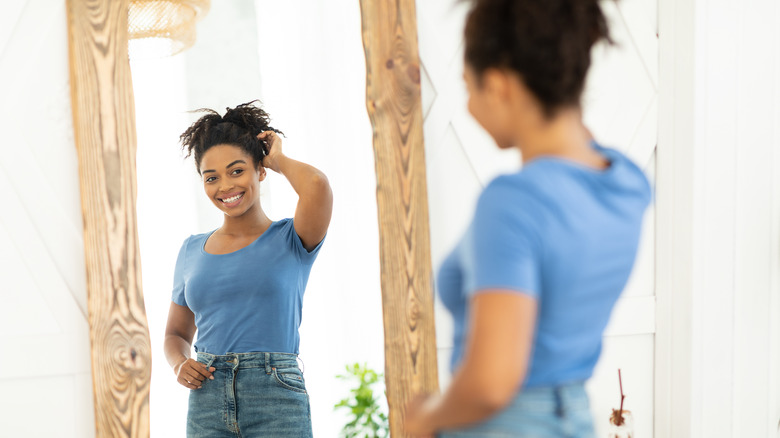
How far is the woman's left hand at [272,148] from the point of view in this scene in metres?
1.50

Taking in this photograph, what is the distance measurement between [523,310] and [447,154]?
3.63ft

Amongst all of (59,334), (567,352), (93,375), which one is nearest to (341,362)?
(93,375)

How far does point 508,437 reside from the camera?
747 mm

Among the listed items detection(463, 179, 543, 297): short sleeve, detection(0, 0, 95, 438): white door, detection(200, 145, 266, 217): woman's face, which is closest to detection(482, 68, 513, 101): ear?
detection(463, 179, 543, 297): short sleeve

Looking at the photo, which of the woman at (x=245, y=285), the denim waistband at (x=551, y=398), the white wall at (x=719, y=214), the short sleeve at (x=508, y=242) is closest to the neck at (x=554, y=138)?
the short sleeve at (x=508, y=242)

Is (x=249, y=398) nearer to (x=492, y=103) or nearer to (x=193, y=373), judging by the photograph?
(x=193, y=373)

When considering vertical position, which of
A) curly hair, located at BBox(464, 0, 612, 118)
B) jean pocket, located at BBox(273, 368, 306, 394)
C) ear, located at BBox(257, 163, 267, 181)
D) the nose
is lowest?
jean pocket, located at BBox(273, 368, 306, 394)

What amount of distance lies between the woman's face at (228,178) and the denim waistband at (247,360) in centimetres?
32

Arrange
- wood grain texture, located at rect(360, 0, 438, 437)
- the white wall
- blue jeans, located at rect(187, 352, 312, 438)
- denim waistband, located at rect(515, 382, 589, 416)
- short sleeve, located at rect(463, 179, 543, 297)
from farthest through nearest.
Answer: the white wall
wood grain texture, located at rect(360, 0, 438, 437)
blue jeans, located at rect(187, 352, 312, 438)
denim waistband, located at rect(515, 382, 589, 416)
short sleeve, located at rect(463, 179, 543, 297)

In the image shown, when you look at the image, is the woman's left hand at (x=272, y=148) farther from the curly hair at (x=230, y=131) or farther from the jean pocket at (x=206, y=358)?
the jean pocket at (x=206, y=358)

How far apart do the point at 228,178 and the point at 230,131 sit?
0.35 feet

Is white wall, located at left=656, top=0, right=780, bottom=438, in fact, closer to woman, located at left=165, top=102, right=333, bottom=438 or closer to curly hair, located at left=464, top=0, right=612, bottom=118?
woman, located at left=165, top=102, right=333, bottom=438

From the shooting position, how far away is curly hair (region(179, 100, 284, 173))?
1468 mm

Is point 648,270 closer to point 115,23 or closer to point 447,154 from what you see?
point 447,154
